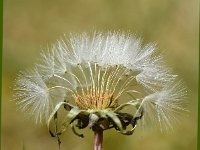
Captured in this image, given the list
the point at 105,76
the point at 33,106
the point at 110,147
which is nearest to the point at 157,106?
the point at 105,76

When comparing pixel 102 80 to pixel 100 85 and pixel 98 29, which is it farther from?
pixel 98 29

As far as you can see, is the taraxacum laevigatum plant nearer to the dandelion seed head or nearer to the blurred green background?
the dandelion seed head

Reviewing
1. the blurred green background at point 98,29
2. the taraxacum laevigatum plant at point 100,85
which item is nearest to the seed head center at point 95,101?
the taraxacum laevigatum plant at point 100,85

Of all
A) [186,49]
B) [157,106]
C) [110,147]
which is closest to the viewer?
[157,106]

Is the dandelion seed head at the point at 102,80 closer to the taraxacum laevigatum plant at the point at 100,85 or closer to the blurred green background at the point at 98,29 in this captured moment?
the taraxacum laevigatum plant at the point at 100,85

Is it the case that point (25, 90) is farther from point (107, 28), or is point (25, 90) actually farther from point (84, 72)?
point (107, 28)

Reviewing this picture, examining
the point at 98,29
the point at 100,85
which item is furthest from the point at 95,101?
the point at 98,29
